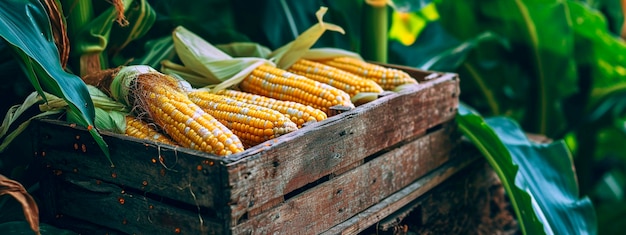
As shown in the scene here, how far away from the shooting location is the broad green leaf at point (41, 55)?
1293 mm

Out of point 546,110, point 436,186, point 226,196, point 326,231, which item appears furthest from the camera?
point 546,110

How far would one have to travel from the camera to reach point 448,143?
1933 mm

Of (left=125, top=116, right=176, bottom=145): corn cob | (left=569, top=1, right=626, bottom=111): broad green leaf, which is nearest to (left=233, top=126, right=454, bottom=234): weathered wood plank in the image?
(left=125, top=116, right=176, bottom=145): corn cob

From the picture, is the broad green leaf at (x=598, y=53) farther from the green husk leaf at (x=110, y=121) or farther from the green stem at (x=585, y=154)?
the green husk leaf at (x=110, y=121)

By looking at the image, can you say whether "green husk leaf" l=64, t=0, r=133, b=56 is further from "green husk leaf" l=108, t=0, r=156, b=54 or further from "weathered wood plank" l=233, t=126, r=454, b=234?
"weathered wood plank" l=233, t=126, r=454, b=234

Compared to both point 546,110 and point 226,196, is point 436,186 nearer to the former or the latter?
point 226,196

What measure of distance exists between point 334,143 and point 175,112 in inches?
13.1

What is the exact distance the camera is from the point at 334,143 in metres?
1.46

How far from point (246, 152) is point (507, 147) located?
977mm

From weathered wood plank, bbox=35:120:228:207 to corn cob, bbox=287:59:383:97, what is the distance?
56cm

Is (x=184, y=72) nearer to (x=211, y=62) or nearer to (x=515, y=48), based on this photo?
(x=211, y=62)

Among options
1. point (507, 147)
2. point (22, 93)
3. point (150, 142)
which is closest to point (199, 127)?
point (150, 142)

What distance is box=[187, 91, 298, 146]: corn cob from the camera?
1.37 meters

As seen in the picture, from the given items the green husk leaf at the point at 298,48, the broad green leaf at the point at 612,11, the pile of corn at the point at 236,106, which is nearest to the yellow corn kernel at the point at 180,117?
the pile of corn at the point at 236,106
